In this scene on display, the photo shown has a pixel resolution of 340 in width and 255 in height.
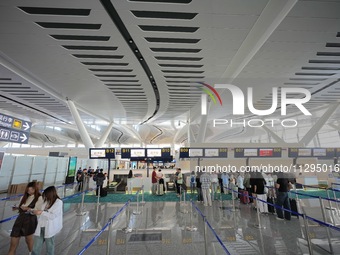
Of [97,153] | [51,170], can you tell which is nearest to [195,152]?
[97,153]

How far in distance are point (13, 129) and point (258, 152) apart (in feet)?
47.7

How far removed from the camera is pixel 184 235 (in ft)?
17.4

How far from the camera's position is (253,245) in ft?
15.2

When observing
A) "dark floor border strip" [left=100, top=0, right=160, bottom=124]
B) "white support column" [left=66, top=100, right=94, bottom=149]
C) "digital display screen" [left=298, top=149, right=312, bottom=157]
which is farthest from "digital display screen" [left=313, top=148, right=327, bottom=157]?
"white support column" [left=66, top=100, right=94, bottom=149]

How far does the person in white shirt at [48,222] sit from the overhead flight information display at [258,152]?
12.4m

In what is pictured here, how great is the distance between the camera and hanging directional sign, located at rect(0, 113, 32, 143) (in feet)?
24.1

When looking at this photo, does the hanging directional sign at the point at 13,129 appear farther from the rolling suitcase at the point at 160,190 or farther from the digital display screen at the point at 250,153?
the digital display screen at the point at 250,153

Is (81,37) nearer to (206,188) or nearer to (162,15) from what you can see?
(162,15)

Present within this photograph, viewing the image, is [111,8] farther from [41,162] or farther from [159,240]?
[41,162]

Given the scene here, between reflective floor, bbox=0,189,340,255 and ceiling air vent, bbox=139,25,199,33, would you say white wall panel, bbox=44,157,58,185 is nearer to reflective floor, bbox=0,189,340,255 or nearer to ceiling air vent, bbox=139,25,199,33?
reflective floor, bbox=0,189,340,255

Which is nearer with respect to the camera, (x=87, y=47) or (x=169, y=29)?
(x=169, y=29)

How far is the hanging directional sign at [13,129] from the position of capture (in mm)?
7348

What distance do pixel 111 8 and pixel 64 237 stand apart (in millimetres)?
7243

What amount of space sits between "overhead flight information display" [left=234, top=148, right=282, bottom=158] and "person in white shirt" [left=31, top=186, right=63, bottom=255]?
1238 centimetres
